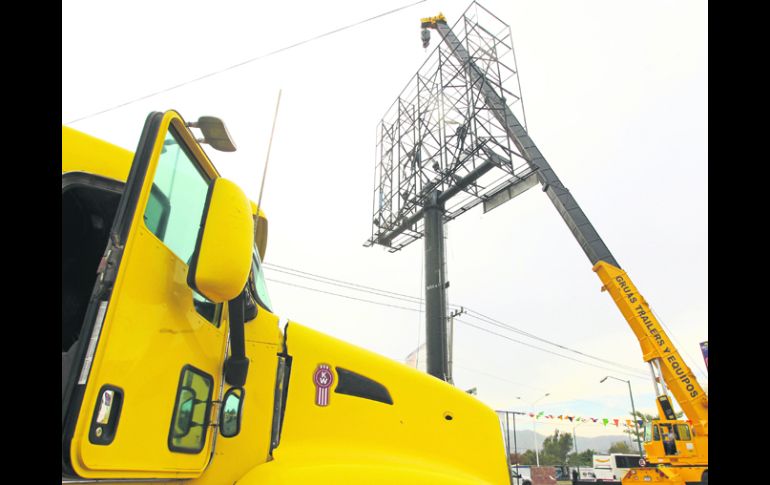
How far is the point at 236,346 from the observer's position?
1962 mm

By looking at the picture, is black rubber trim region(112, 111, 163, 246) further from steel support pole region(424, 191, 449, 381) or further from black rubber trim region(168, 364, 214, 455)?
steel support pole region(424, 191, 449, 381)

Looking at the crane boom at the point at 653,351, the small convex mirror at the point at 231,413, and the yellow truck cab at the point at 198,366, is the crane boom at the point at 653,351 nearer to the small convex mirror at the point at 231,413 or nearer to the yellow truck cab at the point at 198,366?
the yellow truck cab at the point at 198,366

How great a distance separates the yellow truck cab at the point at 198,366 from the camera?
1.31 metres

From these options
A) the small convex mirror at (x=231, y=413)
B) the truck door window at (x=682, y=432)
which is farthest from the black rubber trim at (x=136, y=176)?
the truck door window at (x=682, y=432)

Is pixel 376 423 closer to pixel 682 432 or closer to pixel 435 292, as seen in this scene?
pixel 435 292

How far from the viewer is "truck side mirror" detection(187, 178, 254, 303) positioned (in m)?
1.43

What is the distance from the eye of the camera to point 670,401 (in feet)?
36.8

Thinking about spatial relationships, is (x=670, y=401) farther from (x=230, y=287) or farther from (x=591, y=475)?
(x=591, y=475)

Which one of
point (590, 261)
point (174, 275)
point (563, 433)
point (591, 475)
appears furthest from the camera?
point (563, 433)

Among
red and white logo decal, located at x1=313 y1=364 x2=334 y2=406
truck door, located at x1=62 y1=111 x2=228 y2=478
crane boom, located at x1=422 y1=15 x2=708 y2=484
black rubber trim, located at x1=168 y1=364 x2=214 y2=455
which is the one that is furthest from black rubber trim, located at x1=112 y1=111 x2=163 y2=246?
crane boom, located at x1=422 y1=15 x2=708 y2=484

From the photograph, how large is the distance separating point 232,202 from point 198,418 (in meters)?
0.94

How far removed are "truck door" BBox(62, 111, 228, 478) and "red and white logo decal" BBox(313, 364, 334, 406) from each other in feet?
2.02

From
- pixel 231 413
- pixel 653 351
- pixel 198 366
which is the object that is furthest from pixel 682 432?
pixel 198 366
